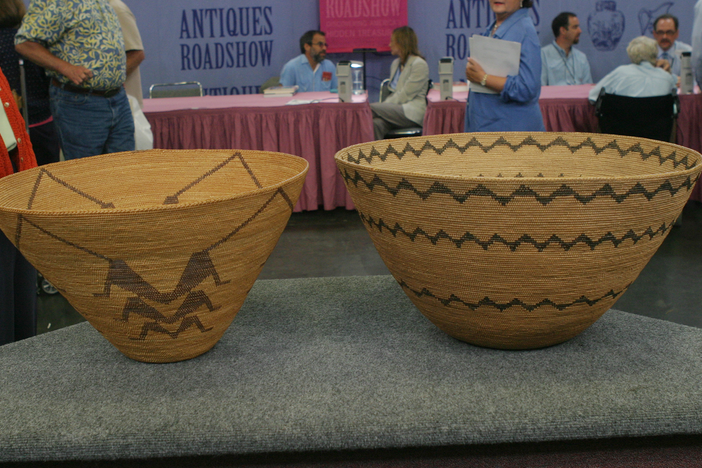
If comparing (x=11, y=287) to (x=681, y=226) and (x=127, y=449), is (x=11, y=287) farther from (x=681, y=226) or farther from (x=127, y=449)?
(x=681, y=226)

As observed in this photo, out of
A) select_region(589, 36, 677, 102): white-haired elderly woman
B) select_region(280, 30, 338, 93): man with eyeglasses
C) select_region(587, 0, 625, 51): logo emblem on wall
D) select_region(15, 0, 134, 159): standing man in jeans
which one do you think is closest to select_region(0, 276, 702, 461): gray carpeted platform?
select_region(15, 0, 134, 159): standing man in jeans

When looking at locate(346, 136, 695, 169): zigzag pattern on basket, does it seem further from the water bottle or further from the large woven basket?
the water bottle

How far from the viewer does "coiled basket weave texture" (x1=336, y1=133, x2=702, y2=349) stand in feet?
1.65

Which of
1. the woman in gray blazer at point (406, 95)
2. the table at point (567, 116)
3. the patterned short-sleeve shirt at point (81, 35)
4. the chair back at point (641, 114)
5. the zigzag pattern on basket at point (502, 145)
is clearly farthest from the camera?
the woman in gray blazer at point (406, 95)

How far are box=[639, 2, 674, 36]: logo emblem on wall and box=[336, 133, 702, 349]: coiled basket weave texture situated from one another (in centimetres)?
589

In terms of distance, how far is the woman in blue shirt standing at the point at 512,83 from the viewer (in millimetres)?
1839

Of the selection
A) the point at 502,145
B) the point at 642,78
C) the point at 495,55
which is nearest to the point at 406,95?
the point at 642,78

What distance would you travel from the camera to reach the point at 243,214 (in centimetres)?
55

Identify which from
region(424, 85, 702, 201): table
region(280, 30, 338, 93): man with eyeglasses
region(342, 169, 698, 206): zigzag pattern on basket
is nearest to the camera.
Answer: region(342, 169, 698, 206): zigzag pattern on basket

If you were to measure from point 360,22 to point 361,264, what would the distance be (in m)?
3.76

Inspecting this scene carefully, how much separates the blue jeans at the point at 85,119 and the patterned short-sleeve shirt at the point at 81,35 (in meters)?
0.06

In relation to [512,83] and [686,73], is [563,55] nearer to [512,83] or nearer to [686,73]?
[686,73]

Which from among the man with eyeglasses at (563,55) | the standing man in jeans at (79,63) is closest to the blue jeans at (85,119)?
the standing man in jeans at (79,63)

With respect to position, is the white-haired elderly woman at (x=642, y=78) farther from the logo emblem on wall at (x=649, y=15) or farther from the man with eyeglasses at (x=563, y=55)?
the logo emblem on wall at (x=649, y=15)
